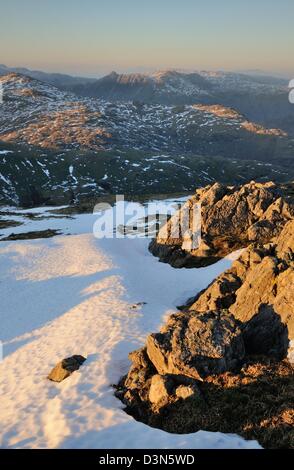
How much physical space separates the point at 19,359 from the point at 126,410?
11992 millimetres

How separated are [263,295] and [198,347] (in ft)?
20.8

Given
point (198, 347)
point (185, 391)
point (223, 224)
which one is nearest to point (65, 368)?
point (198, 347)

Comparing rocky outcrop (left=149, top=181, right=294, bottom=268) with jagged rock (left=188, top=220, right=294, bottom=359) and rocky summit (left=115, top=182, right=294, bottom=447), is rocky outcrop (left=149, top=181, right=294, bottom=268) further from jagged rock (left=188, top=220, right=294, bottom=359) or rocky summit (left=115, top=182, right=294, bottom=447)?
rocky summit (left=115, top=182, right=294, bottom=447)

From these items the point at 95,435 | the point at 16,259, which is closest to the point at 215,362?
the point at 95,435

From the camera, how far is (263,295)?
1002 inches

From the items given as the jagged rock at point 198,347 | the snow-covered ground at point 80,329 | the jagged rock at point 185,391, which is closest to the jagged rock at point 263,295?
the jagged rock at point 198,347

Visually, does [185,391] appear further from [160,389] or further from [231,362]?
[231,362]

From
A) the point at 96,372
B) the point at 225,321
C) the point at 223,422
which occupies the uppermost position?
the point at 225,321

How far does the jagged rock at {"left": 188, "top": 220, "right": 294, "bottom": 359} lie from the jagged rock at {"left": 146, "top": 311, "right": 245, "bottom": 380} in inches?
80.8

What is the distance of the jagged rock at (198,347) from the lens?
68.9 feet

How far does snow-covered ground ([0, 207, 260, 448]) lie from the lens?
18.0m

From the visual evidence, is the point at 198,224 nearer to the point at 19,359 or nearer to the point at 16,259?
the point at 16,259

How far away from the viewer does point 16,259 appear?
173 feet

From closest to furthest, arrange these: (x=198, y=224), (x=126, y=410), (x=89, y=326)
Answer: (x=126, y=410), (x=89, y=326), (x=198, y=224)
